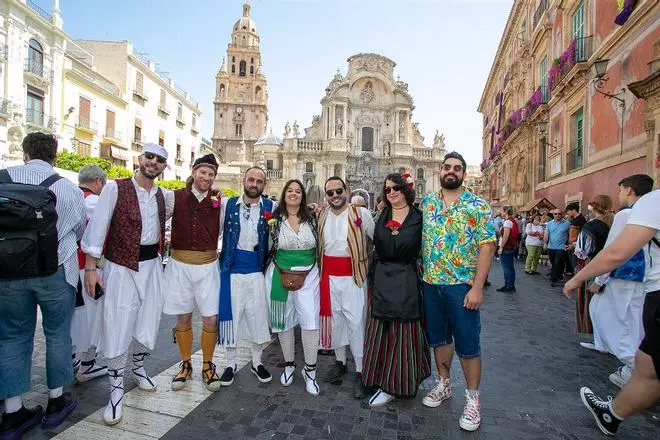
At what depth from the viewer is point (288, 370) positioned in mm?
3699

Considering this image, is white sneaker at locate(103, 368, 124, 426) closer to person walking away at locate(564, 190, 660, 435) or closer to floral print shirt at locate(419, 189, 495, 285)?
floral print shirt at locate(419, 189, 495, 285)

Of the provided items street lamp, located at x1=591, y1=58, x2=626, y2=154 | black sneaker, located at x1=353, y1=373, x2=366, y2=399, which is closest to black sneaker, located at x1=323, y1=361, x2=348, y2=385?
black sneaker, located at x1=353, y1=373, x2=366, y2=399

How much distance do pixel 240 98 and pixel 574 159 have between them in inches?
2034

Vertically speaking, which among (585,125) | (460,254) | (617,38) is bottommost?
(460,254)

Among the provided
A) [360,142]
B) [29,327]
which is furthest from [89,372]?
[360,142]

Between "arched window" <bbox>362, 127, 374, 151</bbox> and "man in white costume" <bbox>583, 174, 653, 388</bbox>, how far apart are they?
4243 centimetres

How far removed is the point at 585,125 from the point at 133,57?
29012 mm

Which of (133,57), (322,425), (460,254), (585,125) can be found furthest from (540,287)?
(133,57)

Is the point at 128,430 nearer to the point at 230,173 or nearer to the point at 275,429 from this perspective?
the point at 275,429

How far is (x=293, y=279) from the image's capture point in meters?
3.55

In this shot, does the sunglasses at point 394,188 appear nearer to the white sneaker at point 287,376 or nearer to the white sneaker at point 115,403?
the white sneaker at point 287,376

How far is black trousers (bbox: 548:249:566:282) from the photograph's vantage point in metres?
9.84

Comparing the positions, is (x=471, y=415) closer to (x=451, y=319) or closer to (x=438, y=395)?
(x=438, y=395)

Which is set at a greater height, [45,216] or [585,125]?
Answer: [585,125]
